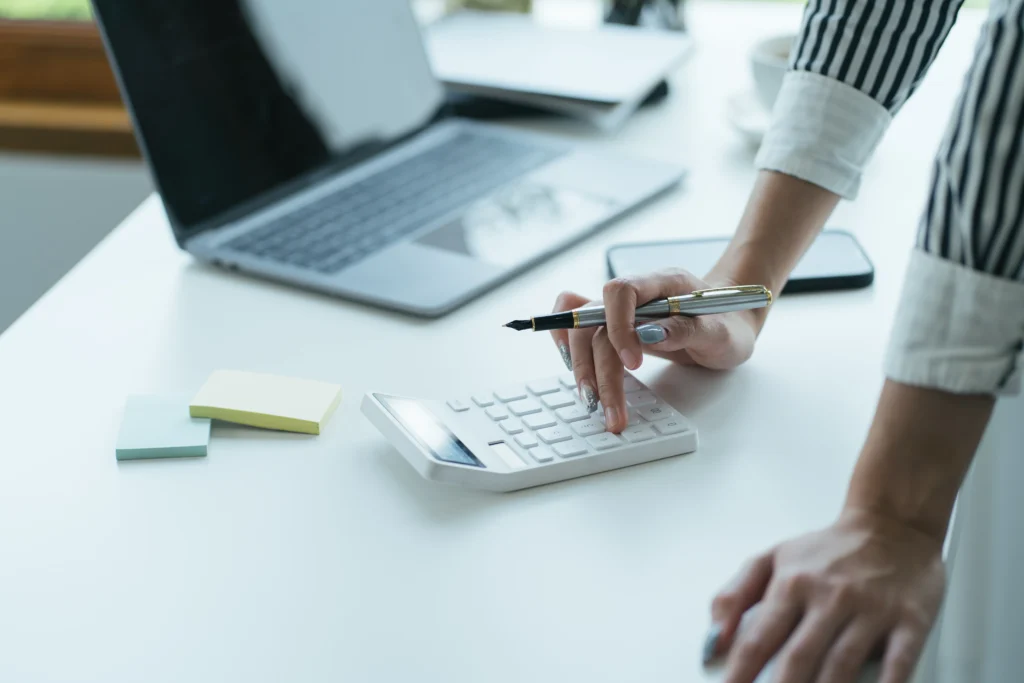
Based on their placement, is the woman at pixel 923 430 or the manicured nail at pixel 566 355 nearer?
the woman at pixel 923 430

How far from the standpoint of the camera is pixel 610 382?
615 millimetres

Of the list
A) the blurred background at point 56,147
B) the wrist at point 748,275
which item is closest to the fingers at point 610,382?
the wrist at point 748,275

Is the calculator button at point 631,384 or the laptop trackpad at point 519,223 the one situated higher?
the calculator button at point 631,384

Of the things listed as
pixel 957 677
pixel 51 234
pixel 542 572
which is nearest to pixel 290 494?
pixel 542 572

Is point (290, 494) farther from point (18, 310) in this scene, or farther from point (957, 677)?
point (18, 310)

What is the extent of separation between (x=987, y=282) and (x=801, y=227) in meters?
0.27

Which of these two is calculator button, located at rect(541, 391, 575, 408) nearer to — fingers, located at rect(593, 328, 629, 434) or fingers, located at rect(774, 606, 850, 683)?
fingers, located at rect(593, 328, 629, 434)

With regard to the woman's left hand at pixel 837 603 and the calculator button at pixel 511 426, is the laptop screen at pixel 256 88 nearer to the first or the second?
the calculator button at pixel 511 426

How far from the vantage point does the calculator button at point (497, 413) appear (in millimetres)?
615

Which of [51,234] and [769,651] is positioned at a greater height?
[769,651]

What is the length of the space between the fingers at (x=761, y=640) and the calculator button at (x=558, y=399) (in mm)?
206

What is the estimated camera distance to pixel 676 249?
80 centimetres

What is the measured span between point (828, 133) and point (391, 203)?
15.0 inches

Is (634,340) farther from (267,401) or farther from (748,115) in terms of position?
(748,115)
